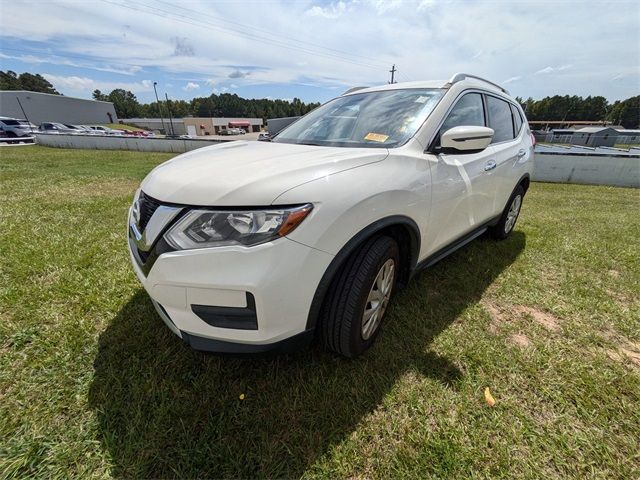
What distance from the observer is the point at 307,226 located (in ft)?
4.38

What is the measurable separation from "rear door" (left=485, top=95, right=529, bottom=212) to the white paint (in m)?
8.62

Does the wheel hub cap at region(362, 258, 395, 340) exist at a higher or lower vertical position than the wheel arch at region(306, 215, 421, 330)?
lower

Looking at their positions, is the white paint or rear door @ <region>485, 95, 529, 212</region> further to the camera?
the white paint

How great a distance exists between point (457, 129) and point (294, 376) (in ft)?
5.79

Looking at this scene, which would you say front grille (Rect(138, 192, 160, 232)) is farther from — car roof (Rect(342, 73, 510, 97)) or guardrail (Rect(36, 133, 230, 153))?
guardrail (Rect(36, 133, 230, 153))

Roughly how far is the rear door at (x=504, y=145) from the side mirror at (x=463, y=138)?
1.04 metres

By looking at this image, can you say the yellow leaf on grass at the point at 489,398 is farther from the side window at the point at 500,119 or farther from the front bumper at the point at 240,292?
the side window at the point at 500,119

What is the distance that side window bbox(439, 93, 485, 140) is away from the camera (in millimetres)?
2242

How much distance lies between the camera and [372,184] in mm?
1576

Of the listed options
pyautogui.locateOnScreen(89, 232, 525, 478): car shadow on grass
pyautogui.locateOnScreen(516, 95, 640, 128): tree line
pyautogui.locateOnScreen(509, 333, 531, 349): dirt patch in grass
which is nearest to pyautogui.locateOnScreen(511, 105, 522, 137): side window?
pyautogui.locateOnScreen(509, 333, 531, 349): dirt patch in grass

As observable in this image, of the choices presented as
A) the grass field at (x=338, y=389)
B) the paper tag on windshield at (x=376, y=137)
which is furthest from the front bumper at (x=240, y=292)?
the paper tag on windshield at (x=376, y=137)

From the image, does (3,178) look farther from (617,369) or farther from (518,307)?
(617,369)

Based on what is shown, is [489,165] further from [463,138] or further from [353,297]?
[353,297]

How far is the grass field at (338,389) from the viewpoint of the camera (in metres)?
1.37
